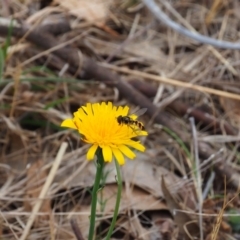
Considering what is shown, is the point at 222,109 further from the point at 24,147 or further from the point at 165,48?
the point at 24,147

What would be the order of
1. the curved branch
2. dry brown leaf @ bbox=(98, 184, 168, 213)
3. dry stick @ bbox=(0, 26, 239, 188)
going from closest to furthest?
dry brown leaf @ bbox=(98, 184, 168, 213) < dry stick @ bbox=(0, 26, 239, 188) < the curved branch

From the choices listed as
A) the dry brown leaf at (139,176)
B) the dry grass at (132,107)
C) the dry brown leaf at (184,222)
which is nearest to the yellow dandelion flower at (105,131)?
the dry grass at (132,107)

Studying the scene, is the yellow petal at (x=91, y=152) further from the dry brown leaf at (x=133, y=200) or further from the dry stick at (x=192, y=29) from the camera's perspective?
the dry stick at (x=192, y=29)

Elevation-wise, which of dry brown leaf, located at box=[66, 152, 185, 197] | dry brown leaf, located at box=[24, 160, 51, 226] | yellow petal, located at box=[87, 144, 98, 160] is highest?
yellow petal, located at box=[87, 144, 98, 160]

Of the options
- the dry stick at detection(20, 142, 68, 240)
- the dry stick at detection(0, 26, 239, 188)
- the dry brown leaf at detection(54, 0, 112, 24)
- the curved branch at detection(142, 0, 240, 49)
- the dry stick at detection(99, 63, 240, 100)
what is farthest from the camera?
the dry brown leaf at detection(54, 0, 112, 24)

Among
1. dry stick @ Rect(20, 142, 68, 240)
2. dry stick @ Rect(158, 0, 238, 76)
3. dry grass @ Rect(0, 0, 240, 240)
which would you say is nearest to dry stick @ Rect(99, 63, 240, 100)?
dry grass @ Rect(0, 0, 240, 240)

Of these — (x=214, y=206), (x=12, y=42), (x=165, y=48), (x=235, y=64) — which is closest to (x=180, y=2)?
(x=165, y=48)

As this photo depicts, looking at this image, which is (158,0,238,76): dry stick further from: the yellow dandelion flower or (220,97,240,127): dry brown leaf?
the yellow dandelion flower

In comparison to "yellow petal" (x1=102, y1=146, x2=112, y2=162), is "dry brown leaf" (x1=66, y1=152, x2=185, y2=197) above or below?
→ below

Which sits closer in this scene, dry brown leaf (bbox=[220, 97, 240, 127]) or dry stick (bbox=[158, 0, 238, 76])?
dry brown leaf (bbox=[220, 97, 240, 127])
